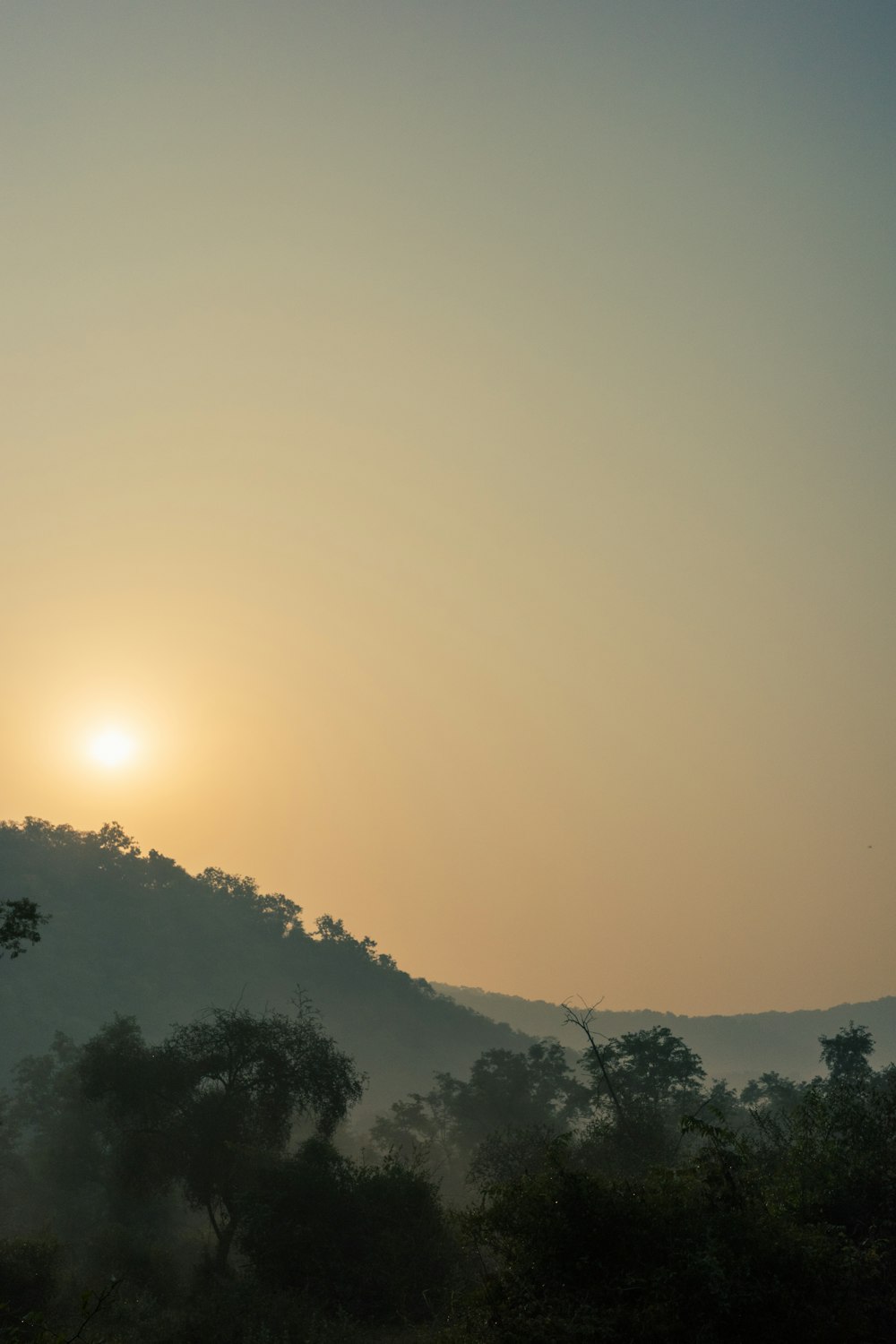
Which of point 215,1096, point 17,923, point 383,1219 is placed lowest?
point 383,1219

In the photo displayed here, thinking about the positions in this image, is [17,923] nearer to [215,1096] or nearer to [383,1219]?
[383,1219]

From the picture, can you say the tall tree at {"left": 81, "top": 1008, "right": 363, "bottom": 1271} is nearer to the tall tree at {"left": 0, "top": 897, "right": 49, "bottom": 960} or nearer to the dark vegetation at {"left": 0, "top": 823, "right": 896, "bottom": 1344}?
the dark vegetation at {"left": 0, "top": 823, "right": 896, "bottom": 1344}

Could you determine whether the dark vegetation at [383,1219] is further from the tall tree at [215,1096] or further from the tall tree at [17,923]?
the tall tree at [17,923]

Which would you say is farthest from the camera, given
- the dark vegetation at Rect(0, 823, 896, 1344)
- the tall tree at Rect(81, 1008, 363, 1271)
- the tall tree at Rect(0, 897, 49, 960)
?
the tall tree at Rect(81, 1008, 363, 1271)

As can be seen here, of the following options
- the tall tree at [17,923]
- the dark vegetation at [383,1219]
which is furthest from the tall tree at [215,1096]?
the tall tree at [17,923]

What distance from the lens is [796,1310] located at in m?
20.1

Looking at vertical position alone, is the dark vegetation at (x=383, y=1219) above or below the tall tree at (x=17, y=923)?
below

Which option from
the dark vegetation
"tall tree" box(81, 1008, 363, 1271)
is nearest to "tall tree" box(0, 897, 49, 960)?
the dark vegetation

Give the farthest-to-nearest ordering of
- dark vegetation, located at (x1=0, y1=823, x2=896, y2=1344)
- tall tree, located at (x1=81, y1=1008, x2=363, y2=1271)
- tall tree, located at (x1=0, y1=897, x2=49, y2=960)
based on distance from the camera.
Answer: tall tree, located at (x1=81, y1=1008, x2=363, y2=1271), tall tree, located at (x1=0, y1=897, x2=49, y2=960), dark vegetation, located at (x1=0, y1=823, x2=896, y2=1344)

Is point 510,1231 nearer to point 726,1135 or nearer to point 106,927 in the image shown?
point 726,1135

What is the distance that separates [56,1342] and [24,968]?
170131mm

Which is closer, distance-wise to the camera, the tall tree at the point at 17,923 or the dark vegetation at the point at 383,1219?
the dark vegetation at the point at 383,1219

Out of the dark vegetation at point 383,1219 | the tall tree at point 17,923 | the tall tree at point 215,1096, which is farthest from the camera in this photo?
the tall tree at point 215,1096

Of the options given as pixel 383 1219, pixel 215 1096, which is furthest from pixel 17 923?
pixel 215 1096
